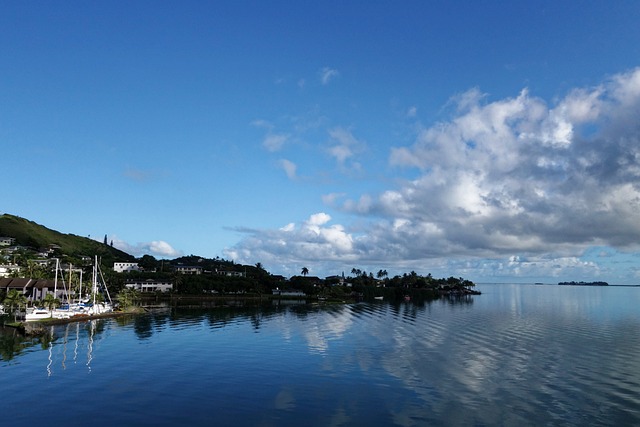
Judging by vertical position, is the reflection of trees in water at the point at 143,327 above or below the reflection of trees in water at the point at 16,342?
below

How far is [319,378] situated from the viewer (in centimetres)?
5322

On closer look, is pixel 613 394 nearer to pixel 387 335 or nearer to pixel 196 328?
pixel 387 335

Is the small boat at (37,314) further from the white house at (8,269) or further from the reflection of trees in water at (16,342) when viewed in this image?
the white house at (8,269)

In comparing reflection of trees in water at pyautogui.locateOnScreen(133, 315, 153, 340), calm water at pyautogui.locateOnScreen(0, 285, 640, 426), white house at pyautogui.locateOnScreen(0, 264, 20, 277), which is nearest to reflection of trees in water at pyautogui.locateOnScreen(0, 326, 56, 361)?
calm water at pyautogui.locateOnScreen(0, 285, 640, 426)

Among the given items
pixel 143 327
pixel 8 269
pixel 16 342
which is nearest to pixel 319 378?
A: pixel 16 342

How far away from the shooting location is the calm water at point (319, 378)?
3900cm

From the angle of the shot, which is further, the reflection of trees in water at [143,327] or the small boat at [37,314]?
the small boat at [37,314]

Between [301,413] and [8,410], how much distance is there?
2676 centimetres

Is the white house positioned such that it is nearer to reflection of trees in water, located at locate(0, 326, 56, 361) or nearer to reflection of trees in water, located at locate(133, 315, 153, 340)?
reflection of trees in water, located at locate(133, 315, 153, 340)

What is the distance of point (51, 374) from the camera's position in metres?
52.1

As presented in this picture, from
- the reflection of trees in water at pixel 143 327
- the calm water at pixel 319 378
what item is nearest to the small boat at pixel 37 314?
the calm water at pixel 319 378

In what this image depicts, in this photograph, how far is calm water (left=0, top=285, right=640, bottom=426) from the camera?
39.0m

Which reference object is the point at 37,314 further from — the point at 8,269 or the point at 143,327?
the point at 8,269

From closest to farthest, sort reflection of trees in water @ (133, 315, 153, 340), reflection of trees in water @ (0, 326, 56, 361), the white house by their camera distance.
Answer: reflection of trees in water @ (0, 326, 56, 361)
reflection of trees in water @ (133, 315, 153, 340)
the white house
